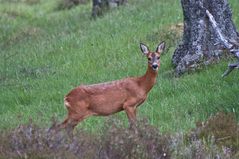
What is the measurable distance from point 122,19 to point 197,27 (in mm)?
6607

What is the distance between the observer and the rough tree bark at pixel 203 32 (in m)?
13.8

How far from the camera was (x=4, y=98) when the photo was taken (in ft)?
46.9

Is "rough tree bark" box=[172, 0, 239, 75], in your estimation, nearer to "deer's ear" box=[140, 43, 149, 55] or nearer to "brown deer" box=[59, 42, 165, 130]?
"deer's ear" box=[140, 43, 149, 55]

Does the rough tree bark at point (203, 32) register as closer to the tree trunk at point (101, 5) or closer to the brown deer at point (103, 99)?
the brown deer at point (103, 99)

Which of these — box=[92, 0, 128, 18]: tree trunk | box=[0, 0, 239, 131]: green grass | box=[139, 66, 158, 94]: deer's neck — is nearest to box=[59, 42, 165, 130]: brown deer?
box=[139, 66, 158, 94]: deer's neck

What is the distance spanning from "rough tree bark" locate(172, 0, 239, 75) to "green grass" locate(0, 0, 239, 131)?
398 millimetres

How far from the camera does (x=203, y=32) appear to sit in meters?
13.8

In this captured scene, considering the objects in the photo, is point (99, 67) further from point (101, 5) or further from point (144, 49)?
point (101, 5)

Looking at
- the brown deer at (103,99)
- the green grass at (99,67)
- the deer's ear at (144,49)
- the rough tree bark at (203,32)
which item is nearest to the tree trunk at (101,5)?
the green grass at (99,67)

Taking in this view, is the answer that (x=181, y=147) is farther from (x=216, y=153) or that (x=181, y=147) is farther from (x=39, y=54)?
(x=39, y=54)

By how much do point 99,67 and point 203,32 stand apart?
2699 millimetres

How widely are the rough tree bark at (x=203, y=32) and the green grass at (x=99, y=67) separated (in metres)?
0.40

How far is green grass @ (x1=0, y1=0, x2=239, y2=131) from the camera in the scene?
11555 millimetres

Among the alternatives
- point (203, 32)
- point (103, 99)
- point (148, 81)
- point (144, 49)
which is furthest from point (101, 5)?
point (103, 99)
